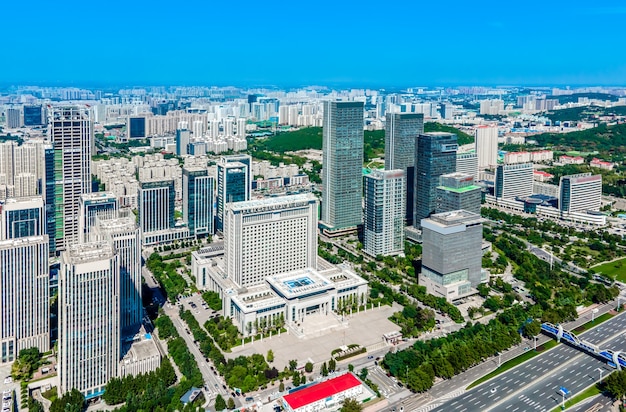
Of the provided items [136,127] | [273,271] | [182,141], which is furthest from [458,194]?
[136,127]

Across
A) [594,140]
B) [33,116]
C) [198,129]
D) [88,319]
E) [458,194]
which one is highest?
[33,116]

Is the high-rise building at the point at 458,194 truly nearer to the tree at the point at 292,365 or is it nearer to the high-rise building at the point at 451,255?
the high-rise building at the point at 451,255

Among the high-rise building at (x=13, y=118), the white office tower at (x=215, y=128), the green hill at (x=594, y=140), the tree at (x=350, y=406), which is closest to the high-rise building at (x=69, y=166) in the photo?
the tree at (x=350, y=406)

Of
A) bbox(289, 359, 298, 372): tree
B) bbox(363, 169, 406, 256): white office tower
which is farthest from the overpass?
bbox(289, 359, 298, 372): tree

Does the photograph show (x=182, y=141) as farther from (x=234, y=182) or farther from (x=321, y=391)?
(x=321, y=391)

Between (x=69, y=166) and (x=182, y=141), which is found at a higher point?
(x=182, y=141)

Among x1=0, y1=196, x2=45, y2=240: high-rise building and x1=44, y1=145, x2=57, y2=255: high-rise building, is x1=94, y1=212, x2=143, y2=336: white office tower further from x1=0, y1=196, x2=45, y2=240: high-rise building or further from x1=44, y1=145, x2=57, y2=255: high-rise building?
x1=44, y1=145, x2=57, y2=255: high-rise building
